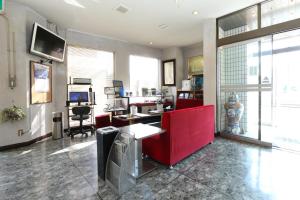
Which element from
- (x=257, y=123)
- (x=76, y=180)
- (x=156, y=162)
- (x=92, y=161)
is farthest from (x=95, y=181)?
(x=257, y=123)

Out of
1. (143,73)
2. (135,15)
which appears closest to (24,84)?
(135,15)

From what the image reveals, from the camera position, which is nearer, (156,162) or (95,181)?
(95,181)

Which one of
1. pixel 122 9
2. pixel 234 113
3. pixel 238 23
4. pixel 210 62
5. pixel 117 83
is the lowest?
pixel 234 113

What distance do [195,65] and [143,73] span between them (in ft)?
7.30

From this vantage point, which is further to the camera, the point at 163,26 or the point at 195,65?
the point at 195,65

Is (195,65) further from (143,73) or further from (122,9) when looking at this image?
(122,9)

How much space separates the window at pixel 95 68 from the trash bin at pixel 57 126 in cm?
118

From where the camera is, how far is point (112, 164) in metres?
2.12

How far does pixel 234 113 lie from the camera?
412 centimetres

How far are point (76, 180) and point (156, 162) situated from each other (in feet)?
4.12

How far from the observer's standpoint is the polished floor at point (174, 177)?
193 cm

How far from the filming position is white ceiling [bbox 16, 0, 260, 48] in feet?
11.3

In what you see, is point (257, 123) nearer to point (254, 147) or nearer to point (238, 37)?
point (254, 147)

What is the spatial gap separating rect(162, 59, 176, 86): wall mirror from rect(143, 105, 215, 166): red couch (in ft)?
12.6
